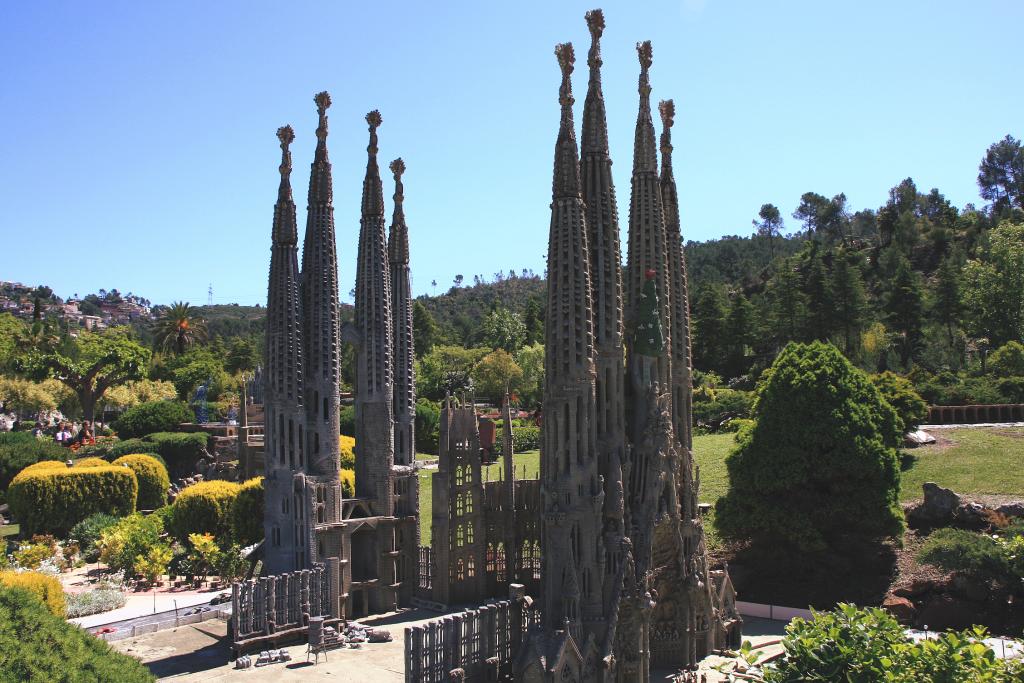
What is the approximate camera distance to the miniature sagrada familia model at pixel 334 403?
23.8 meters

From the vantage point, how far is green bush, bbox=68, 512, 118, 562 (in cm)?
3322

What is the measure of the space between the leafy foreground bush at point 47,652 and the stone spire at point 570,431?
316 inches

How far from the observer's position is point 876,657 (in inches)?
563

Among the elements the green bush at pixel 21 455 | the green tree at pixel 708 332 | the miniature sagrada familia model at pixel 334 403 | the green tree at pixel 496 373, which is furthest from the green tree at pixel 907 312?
the green bush at pixel 21 455

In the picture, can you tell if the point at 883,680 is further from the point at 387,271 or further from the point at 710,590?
the point at 387,271

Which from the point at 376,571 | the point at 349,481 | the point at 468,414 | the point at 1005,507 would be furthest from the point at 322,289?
the point at 1005,507

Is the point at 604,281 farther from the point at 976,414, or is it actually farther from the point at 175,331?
the point at 175,331

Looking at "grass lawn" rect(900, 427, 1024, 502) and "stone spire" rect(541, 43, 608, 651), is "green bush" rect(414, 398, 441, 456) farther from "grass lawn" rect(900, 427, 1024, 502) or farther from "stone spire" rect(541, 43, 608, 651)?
"stone spire" rect(541, 43, 608, 651)

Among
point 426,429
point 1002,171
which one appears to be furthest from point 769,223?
point 426,429

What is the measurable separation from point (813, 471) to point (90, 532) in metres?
27.2

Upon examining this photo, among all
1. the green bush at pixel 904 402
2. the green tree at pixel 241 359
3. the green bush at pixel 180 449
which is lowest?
the green bush at pixel 180 449

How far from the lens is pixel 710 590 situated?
69.5ft

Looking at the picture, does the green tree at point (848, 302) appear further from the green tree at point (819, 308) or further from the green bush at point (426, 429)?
the green bush at point (426, 429)

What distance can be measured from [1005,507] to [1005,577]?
6604 millimetres
